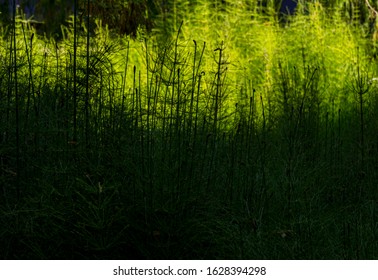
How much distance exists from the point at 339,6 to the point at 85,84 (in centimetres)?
442

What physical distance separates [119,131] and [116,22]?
16.6 feet

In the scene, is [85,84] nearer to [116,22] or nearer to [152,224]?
[152,224]

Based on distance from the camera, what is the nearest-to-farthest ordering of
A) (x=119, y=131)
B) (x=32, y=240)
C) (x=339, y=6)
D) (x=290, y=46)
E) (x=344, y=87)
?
(x=32, y=240), (x=119, y=131), (x=344, y=87), (x=290, y=46), (x=339, y=6)

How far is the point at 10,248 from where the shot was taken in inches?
122

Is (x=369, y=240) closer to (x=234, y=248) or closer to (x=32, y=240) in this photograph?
(x=234, y=248)

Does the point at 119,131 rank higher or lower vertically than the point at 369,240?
higher

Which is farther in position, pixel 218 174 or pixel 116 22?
pixel 116 22

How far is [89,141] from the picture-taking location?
331 cm

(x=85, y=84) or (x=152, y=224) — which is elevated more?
(x=85, y=84)

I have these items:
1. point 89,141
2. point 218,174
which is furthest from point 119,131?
point 218,174

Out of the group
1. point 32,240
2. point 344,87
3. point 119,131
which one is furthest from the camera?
point 344,87

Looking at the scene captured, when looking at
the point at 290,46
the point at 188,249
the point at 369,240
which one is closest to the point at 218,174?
the point at 188,249

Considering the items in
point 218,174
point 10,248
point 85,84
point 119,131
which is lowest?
point 10,248

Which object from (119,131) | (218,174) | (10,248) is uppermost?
(119,131)
